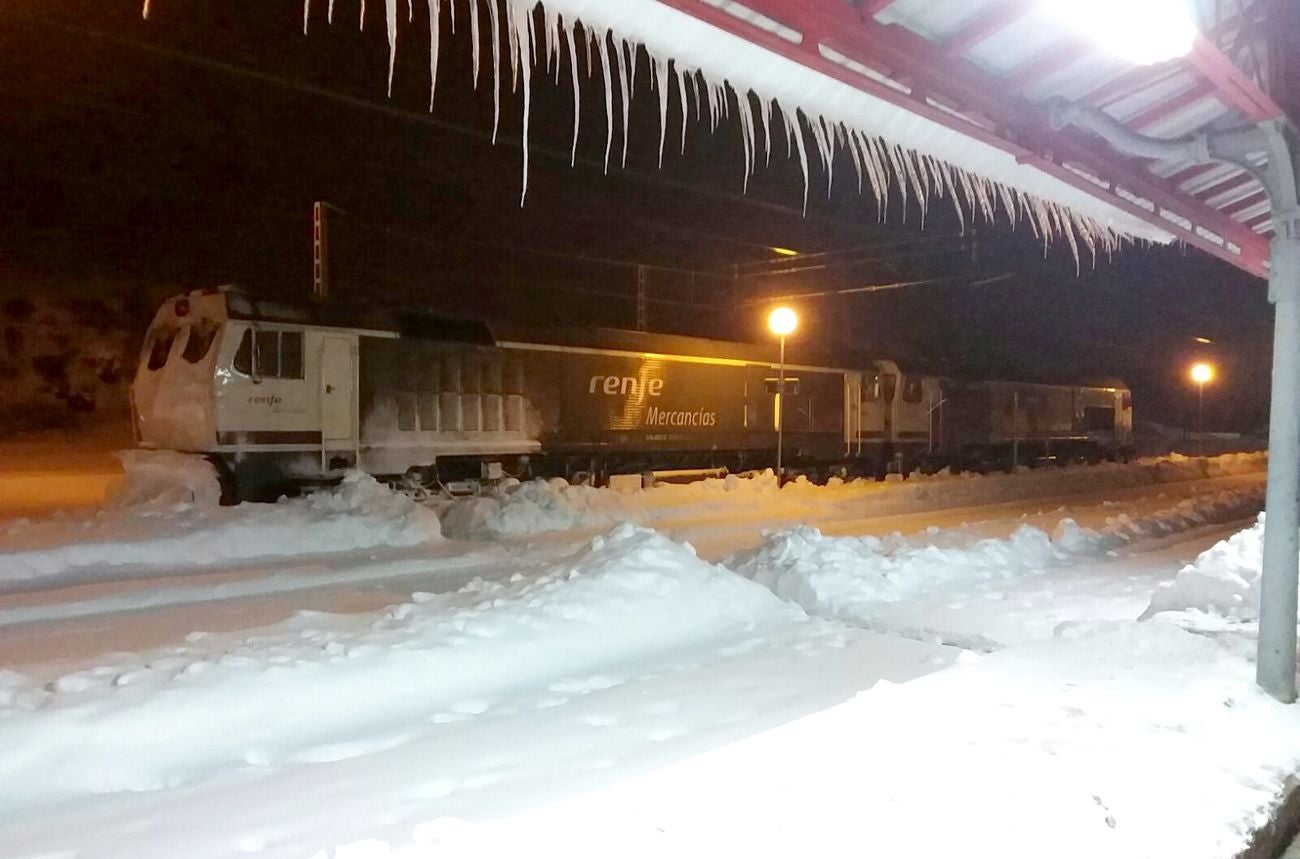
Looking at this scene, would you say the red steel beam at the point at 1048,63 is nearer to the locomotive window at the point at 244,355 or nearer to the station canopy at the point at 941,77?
the station canopy at the point at 941,77

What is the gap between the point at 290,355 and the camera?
13.3m

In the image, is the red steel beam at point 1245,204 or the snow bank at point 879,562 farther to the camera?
the snow bank at point 879,562

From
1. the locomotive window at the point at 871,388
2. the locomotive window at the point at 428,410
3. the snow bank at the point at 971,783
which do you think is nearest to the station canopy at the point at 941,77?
the snow bank at the point at 971,783

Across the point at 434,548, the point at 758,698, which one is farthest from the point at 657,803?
the point at 434,548

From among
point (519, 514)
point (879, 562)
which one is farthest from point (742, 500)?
point (879, 562)

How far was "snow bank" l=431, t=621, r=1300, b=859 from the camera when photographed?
127 inches

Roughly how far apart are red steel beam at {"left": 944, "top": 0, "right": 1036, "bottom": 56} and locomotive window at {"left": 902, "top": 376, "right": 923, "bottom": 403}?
2093 centimetres

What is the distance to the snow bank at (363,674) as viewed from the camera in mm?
4570

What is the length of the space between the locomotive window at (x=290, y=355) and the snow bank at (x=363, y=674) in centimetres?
685

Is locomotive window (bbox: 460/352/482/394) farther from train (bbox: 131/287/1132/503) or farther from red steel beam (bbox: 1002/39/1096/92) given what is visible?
red steel beam (bbox: 1002/39/1096/92)

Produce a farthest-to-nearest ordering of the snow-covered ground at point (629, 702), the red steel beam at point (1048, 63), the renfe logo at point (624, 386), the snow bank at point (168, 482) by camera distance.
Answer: the renfe logo at point (624, 386)
the snow bank at point (168, 482)
the red steel beam at point (1048, 63)
the snow-covered ground at point (629, 702)

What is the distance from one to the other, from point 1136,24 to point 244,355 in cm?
1217

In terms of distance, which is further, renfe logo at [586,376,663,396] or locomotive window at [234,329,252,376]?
renfe logo at [586,376,663,396]

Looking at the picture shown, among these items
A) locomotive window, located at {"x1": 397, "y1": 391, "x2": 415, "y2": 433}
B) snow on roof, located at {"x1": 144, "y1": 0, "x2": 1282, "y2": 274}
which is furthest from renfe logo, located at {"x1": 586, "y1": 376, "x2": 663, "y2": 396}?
snow on roof, located at {"x1": 144, "y1": 0, "x2": 1282, "y2": 274}
